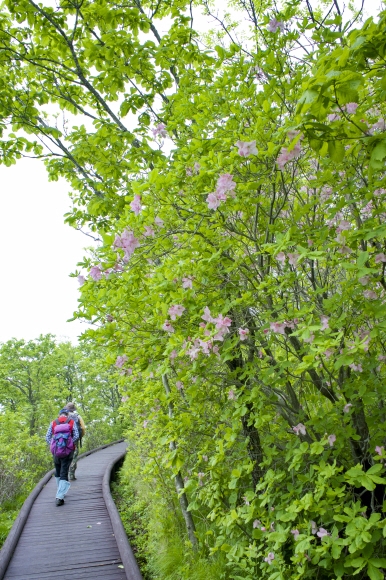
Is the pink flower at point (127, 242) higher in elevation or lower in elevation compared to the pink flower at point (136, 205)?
lower

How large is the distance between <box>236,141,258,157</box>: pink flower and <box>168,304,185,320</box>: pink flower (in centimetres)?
88

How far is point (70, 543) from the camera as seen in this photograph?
17.3 ft

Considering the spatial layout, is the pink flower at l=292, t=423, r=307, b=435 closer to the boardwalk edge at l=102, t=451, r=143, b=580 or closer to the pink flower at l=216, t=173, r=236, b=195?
the pink flower at l=216, t=173, r=236, b=195

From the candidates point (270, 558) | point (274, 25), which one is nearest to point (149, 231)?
point (274, 25)

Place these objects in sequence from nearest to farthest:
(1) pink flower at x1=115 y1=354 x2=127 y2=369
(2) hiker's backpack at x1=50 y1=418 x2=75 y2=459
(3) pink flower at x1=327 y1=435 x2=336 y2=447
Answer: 1. (3) pink flower at x1=327 y1=435 x2=336 y2=447
2. (1) pink flower at x1=115 y1=354 x2=127 y2=369
3. (2) hiker's backpack at x1=50 y1=418 x2=75 y2=459

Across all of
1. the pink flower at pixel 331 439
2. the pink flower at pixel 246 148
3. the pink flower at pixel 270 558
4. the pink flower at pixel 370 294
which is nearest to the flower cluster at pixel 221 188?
the pink flower at pixel 246 148

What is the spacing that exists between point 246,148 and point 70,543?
538cm

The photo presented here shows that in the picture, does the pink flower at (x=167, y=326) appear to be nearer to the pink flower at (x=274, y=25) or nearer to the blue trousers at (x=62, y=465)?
the pink flower at (x=274, y=25)

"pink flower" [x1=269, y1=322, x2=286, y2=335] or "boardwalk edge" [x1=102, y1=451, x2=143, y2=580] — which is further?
"boardwalk edge" [x1=102, y1=451, x2=143, y2=580]

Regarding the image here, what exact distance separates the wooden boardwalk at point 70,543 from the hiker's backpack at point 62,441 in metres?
0.93

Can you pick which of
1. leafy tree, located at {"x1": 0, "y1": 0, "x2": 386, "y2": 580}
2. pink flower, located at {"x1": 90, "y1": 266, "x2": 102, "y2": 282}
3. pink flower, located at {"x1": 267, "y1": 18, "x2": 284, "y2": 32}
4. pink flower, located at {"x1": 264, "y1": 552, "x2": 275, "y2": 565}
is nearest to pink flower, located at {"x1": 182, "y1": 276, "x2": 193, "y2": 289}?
leafy tree, located at {"x1": 0, "y1": 0, "x2": 386, "y2": 580}

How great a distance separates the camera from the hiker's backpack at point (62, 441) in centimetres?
669

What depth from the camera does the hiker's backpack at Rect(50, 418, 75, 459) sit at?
669 cm

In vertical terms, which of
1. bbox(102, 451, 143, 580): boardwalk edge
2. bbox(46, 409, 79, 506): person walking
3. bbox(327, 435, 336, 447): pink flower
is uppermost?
bbox(46, 409, 79, 506): person walking
